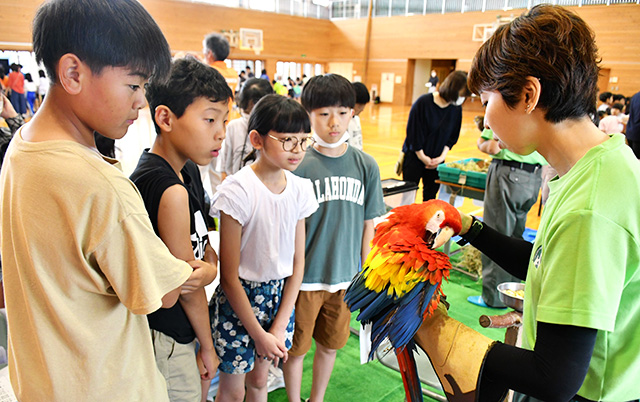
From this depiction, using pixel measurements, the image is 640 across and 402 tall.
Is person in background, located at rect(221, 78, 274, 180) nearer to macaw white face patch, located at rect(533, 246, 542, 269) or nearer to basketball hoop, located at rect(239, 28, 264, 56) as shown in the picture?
macaw white face patch, located at rect(533, 246, 542, 269)

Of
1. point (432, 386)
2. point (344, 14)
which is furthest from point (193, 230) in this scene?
point (344, 14)

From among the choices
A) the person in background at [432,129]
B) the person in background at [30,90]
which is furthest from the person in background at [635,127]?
the person in background at [30,90]

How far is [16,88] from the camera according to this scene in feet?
37.4

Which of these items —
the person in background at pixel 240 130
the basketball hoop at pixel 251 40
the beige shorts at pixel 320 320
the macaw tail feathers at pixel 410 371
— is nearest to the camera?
the macaw tail feathers at pixel 410 371

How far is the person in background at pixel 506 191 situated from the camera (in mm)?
3068

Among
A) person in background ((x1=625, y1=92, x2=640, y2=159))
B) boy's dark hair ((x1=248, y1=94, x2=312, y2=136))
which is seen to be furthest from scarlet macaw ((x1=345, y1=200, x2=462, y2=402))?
person in background ((x1=625, y1=92, x2=640, y2=159))

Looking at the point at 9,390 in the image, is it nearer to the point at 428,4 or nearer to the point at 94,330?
the point at 94,330

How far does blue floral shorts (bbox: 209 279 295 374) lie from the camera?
1569 mm

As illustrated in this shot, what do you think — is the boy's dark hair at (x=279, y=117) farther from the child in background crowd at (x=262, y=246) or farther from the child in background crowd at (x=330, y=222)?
the child in background crowd at (x=330, y=222)

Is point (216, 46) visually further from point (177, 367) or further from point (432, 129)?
point (177, 367)

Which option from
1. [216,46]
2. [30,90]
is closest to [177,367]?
[216,46]

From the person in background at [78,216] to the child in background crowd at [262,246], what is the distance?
602 mm

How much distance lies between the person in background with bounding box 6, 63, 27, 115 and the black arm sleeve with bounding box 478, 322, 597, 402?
13.7m

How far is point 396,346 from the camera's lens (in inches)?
39.6
